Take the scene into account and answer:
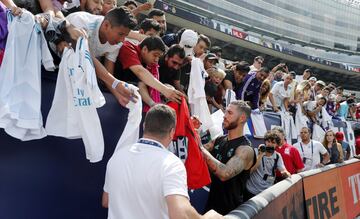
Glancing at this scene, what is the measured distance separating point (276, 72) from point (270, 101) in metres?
2.25

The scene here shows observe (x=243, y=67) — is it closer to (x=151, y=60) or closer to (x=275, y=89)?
(x=151, y=60)

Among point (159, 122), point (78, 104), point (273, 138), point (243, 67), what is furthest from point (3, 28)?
point (243, 67)

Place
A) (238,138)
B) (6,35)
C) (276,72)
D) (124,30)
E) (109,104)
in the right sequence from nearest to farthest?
(6,35) < (124,30) < (109,104) < (238,138) < (276,72)

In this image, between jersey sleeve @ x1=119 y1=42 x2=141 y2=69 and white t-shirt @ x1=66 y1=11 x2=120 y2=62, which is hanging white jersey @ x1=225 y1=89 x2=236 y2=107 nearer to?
jersey sleeve @ x1=119 y1=42 x2=141 y2=69

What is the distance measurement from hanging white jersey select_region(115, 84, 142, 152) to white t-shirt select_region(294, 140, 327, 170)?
5458 mm

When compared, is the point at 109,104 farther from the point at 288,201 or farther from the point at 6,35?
the point at 288,201

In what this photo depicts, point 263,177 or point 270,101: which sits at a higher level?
point 270,101

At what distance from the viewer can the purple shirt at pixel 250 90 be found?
6.02 meters

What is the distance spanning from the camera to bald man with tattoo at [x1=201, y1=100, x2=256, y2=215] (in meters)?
3.32

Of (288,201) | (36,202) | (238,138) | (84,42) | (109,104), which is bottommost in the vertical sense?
(288,201)

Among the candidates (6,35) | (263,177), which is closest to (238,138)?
(263,177)

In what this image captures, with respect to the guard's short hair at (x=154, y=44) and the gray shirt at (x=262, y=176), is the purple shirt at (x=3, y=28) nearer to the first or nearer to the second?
the guard's short hair at (x=154, y=44)

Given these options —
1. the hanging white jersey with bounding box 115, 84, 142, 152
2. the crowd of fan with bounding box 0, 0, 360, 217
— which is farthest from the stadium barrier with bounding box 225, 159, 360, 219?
the hanging white jersey with bounding box 115, 84, 142, 152

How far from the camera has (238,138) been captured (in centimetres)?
363
